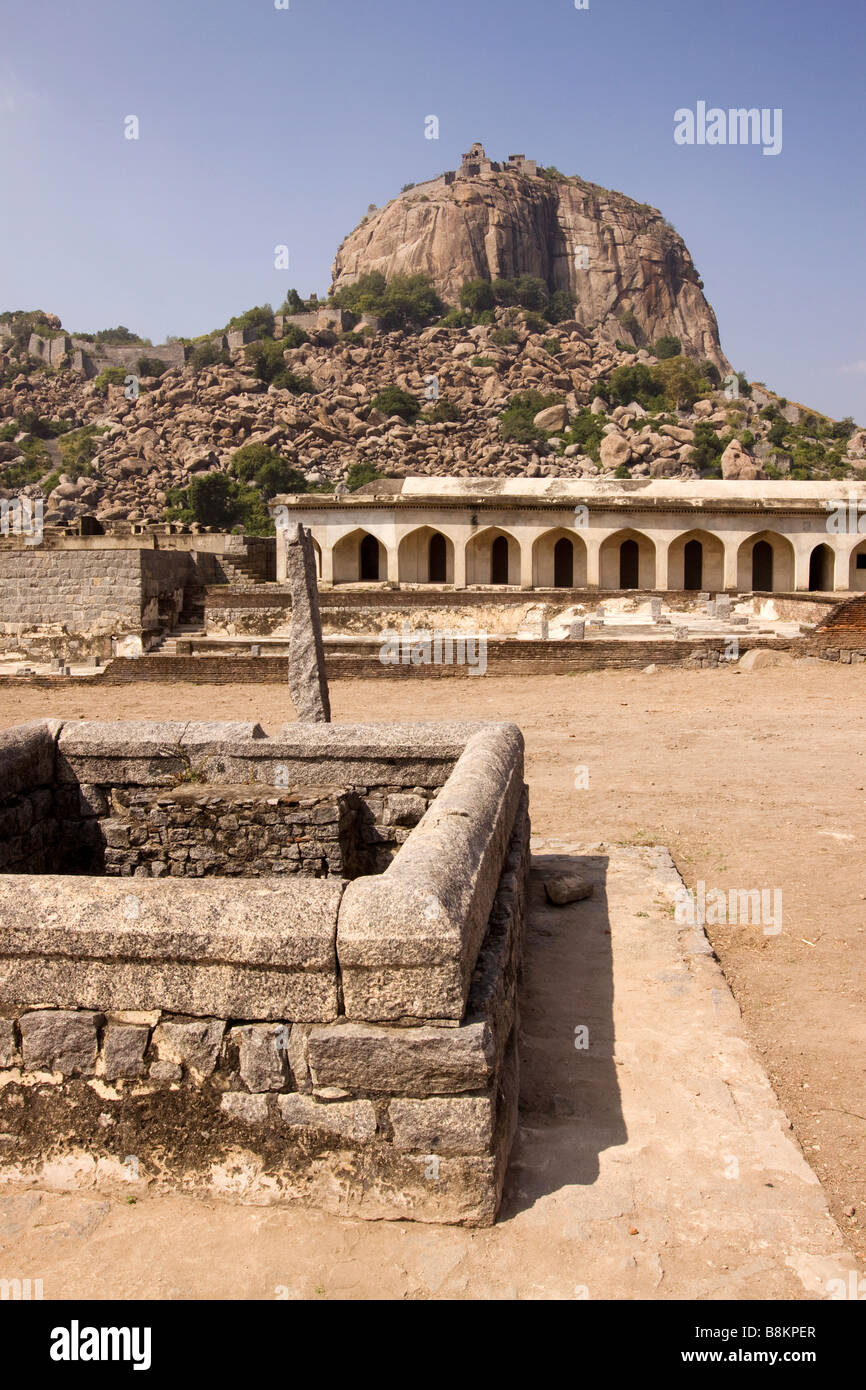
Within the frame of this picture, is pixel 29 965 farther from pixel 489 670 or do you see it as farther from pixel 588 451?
pixel 588 451

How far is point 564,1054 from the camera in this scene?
4066 mm

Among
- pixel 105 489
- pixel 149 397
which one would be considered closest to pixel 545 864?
pixel 105 489

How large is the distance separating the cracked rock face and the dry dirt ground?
102m

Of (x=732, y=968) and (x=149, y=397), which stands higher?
(x=149, y=397)

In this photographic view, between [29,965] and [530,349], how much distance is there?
9109 cm

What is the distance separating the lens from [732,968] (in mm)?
5078

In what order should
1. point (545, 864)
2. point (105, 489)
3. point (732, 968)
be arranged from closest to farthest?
point (732, 968), point (545, 864), point (105, 489)

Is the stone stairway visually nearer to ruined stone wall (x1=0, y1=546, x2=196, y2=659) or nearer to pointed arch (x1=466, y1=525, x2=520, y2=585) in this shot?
pointed arch (x1=466, y1=525, x2=520, y2=585)

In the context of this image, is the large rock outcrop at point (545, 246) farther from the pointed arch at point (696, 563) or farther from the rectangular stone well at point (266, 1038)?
the rectangular stone well at point (266, 1038)

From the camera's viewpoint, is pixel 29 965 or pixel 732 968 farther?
pixel 732 968

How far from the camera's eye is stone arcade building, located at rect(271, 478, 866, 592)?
1179 inches

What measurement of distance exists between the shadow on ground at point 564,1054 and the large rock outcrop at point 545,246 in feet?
363

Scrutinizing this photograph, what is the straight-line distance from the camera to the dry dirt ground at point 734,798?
3.75m

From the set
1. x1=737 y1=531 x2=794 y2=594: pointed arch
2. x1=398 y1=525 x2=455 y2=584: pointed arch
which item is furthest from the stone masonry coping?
x1=737 y1=531 x2=794 y2=594: pointed arch
